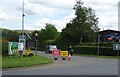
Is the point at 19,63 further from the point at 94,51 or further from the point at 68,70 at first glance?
the point at 94,51

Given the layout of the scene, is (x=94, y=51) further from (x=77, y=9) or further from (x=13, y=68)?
(x=13, y=68)

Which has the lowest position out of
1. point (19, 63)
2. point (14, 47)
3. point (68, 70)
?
point (68, 70)

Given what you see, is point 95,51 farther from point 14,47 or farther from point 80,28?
point 14,47

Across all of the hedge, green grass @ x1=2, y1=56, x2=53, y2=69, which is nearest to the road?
green grass @ x1=2, y1=56, x2=53, y2=69

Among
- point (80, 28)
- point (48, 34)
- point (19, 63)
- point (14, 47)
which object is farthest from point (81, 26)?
point (19, 63)

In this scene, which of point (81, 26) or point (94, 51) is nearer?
point (94, 51)

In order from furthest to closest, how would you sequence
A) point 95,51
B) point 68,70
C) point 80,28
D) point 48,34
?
point 48,34 → point 80,28 → point 95,51 → point 68,70

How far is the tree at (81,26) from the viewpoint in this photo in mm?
78375

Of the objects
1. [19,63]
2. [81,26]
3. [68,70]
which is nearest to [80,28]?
[81,26]

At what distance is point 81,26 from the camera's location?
77.8 metres

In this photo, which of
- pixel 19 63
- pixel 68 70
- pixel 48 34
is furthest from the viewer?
pixel 48 34

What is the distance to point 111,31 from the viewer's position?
92.0 metres

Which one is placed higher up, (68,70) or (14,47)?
(14,47)

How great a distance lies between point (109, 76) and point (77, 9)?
63.5 meters
